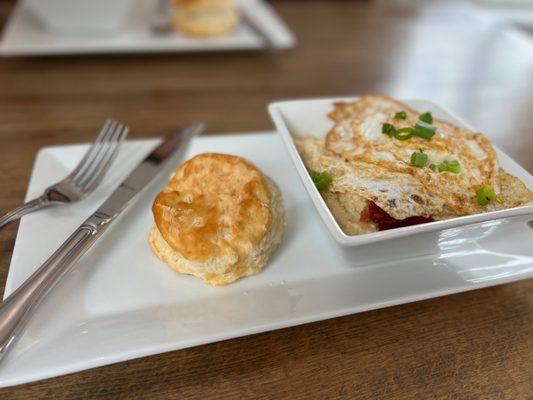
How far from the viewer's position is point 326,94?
8.64 feet

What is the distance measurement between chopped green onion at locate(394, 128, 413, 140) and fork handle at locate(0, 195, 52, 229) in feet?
3.84

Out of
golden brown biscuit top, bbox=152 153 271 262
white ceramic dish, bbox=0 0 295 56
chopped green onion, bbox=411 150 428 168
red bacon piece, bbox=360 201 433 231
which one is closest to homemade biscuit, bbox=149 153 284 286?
golden brown biscuit top, bbox=152 153 271 262

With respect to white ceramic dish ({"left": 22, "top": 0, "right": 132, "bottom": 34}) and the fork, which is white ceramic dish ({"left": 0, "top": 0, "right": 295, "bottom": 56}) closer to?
white ceramic dish ({"left": 22, "top": 0, "right": 132, "bottom": 34})

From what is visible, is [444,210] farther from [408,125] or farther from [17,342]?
[17,342]

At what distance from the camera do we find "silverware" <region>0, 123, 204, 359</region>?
3.24 feet

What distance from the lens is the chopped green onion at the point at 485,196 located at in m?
1.26

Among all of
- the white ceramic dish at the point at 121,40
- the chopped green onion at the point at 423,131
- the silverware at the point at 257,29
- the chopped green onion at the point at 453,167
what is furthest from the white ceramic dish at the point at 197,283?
the silverware at the point at 257,29

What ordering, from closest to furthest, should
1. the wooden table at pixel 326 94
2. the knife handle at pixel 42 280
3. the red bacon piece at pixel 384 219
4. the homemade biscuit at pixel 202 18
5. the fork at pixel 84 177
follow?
1. the knife handle at pixel 42 280
2. the wooden table at pixel 326 94
3. the red bacon piece at pixel 384 219
4. the fork at pixel 84 177
5. the homemade biscuit at pixel 202 18

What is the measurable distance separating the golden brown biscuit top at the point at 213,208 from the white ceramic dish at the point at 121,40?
5.40 feet

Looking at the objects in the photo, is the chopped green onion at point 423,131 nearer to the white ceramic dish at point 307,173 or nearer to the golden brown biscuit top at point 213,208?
the white ceramic dish at point 307,173

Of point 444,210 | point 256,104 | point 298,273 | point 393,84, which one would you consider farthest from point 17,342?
point 393,84

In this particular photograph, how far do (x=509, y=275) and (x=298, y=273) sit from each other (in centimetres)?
64

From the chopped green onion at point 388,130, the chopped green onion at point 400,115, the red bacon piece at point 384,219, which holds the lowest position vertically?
the red bacon piece at point 384,219

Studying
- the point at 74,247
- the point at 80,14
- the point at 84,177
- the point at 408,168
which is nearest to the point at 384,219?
the point at 408,168
